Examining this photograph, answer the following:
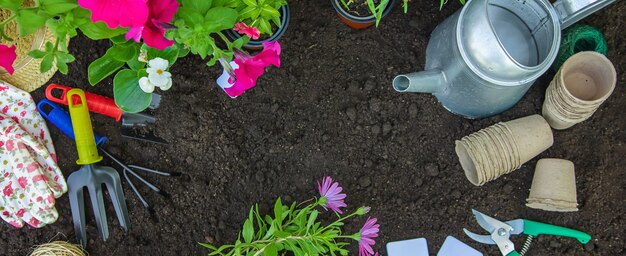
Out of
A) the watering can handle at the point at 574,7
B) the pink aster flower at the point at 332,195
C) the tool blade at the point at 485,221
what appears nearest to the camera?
the watering can handle at the point at 574,7

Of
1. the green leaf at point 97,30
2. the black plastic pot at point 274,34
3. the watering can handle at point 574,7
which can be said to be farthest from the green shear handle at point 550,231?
the green leaf at point 97,30

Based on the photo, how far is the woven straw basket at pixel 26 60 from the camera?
176cm

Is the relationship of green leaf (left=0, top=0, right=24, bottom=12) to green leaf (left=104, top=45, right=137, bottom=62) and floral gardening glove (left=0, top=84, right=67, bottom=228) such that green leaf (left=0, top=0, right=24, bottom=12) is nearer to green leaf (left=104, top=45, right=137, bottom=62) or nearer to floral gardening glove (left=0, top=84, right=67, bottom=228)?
green leaf (left=104, top=45, right=137, bottom=62)

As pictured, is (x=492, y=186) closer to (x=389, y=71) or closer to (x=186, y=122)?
(x=389, y=71)

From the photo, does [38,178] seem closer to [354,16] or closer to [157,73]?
[157,73]

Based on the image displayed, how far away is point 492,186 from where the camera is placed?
1.84m

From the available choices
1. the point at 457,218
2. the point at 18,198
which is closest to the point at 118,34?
the point at 18,198

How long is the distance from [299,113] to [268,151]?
0.15 meters

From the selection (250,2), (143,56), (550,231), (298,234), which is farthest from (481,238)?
(143,56)

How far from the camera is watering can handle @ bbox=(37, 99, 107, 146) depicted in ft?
5.91

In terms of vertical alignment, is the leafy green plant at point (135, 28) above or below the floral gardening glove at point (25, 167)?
above

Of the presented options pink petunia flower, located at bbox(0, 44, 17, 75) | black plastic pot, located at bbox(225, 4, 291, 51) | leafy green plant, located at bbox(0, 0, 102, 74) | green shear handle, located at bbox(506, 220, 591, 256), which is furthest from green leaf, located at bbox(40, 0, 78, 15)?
green shear handle, located at bbox(506, 220, 591, 256)

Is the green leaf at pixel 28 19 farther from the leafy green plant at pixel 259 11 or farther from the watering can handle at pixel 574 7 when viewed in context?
the watering can handle at pixel 574 7

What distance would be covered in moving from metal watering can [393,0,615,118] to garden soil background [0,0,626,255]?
0.56 ft
